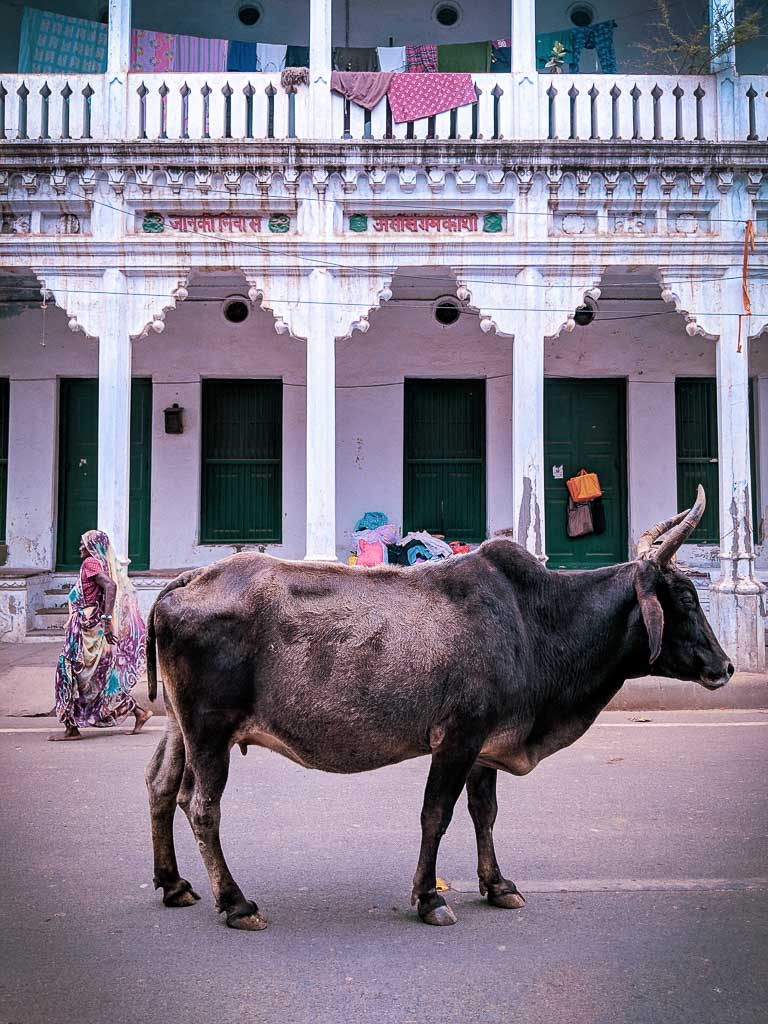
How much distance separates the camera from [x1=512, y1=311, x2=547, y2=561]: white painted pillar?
1105cm

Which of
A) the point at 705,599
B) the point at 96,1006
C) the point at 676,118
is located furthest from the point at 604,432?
the point at 96,1006

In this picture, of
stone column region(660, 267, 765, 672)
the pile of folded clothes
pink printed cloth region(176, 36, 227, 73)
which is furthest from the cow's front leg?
pink printed cloth region(176, 36, 227, 73)

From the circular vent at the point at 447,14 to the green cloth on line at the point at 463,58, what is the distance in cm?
227

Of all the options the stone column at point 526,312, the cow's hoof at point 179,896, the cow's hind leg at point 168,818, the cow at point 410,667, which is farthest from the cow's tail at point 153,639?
the stone column at point 526,312

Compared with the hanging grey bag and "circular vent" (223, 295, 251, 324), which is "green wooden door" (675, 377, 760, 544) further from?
"circular vent" (223, 295, 251, 324)

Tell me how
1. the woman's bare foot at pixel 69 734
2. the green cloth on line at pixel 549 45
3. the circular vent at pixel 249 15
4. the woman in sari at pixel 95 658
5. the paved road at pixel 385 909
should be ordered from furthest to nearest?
1. the circular vent at pixel 249 15
2. the green cloth on line at pixel 549 45
3. the woman in sari at pixel 95 658
4. the woman's bare foot at pixel 69 734
5. the paved road at pixel 385 909

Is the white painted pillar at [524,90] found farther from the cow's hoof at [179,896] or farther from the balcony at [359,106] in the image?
the cow's hoof at [179,896]

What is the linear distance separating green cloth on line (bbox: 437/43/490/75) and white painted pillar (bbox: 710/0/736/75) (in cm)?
283

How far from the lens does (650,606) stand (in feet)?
14.4

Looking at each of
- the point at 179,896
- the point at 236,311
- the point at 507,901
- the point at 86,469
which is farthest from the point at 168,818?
the point at 236,311

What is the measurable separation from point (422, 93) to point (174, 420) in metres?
5.55

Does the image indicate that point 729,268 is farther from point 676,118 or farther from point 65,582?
point 65,582

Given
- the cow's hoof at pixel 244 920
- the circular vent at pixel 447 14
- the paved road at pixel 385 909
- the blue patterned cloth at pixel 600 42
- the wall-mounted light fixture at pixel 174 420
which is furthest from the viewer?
the circular vent at pixel 447 14

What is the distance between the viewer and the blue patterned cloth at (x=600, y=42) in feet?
44.8
